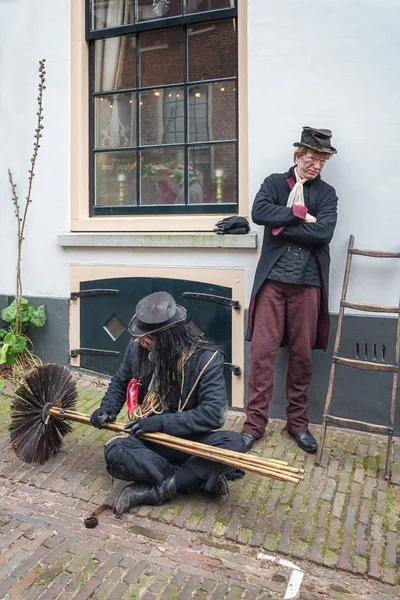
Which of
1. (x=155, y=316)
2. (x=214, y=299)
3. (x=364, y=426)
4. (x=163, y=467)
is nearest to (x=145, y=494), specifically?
(x=163, y=467)

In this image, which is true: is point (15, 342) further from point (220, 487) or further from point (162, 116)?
point (220, 487)

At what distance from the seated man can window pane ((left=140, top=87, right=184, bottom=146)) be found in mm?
2458

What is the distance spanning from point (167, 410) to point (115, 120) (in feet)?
10.7

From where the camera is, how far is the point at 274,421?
4227mm

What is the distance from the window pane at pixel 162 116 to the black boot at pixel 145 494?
3137mm

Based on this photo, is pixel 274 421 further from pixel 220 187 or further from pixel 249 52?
pixel 249 52

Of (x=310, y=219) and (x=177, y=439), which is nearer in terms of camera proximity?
(x=177, y=439)

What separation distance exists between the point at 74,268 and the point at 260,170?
2025 millimetres

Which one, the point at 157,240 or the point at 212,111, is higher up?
the point at 212,111

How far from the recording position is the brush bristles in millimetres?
3302

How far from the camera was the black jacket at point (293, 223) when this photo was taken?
3.61 meters

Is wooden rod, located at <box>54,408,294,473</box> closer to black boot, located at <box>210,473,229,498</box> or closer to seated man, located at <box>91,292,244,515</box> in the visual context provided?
seated man, located at <box>91,292,244,515</box>

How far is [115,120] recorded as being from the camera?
16.8 ft

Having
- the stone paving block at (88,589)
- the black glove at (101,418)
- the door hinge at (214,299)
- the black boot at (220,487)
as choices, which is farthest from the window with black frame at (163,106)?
the stone paving block at (88,589)
